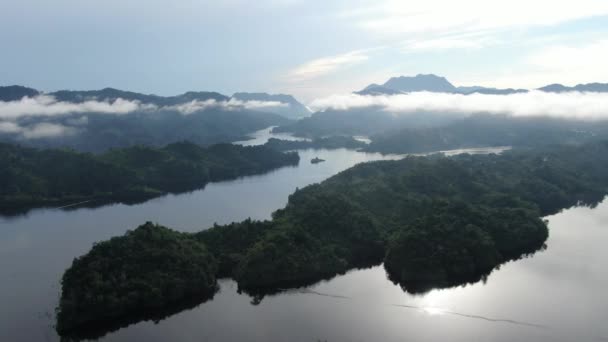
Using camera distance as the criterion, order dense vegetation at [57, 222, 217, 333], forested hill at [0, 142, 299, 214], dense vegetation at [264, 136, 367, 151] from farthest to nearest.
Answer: dense vegetation at [264, 136, 367, 151]
forested hill at [0, 142, 299, 214]
dense vegetation at [57, 222, 217, 333]

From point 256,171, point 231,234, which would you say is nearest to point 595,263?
point 231,234

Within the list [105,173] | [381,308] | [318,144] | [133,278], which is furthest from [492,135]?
[133,278]

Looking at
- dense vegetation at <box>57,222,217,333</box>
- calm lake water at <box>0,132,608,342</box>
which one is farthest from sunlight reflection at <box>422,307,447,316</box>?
dense vegetation at <box>57,222,217,333</box>

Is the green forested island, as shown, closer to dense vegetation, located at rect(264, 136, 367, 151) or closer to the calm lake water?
the calm lake water

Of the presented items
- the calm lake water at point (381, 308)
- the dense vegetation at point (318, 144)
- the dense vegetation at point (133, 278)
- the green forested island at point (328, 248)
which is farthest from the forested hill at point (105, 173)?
the dense vegetation at point (133, 278)

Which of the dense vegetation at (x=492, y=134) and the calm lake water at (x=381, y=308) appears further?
the dense vegetation at (x=492, y=134)

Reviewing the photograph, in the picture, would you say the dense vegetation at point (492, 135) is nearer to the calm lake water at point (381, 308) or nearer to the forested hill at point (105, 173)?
the forested hill at point (105, 173)
